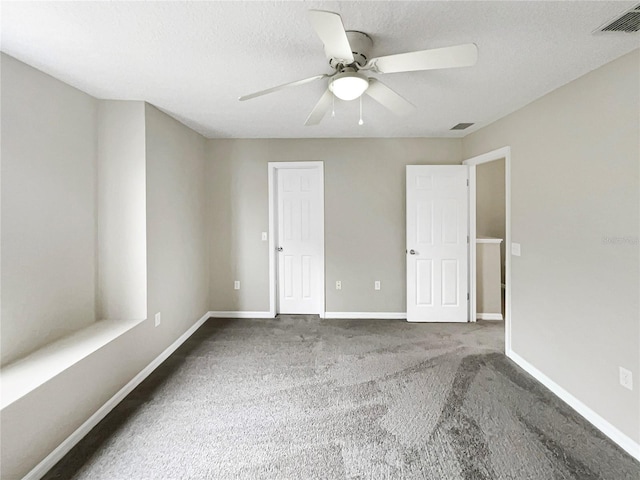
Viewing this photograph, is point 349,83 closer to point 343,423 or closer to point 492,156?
point 343,423

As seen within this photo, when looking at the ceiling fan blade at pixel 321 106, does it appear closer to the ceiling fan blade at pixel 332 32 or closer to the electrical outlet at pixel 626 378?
the ceiling fan blade at pixel 332 32

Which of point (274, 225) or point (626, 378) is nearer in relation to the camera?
point (626, 378)

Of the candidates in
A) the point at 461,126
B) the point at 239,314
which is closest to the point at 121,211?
the point at 239,314

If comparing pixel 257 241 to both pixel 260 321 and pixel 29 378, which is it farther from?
pixel 29 378

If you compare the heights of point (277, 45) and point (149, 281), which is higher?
point (277, 45)

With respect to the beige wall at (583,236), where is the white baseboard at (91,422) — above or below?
below

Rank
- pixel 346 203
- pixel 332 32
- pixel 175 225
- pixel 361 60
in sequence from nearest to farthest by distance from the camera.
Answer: pixel 332 32, pixel 361 60, pixel 175 225, pixel 346 203

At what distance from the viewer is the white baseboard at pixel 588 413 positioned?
168 cm

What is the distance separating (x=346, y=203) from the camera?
382 cm

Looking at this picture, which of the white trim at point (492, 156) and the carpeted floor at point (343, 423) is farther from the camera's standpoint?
the white trim at point (492, 156)

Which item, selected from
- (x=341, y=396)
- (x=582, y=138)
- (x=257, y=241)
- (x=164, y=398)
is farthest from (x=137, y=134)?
(x=582, y=138)

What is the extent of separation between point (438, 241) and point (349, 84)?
8.69 ft

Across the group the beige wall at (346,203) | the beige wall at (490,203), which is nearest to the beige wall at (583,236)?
the beige wall at (346,203)

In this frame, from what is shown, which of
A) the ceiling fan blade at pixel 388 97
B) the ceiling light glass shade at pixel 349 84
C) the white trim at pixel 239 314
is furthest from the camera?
the white trim at pixel 239 314
